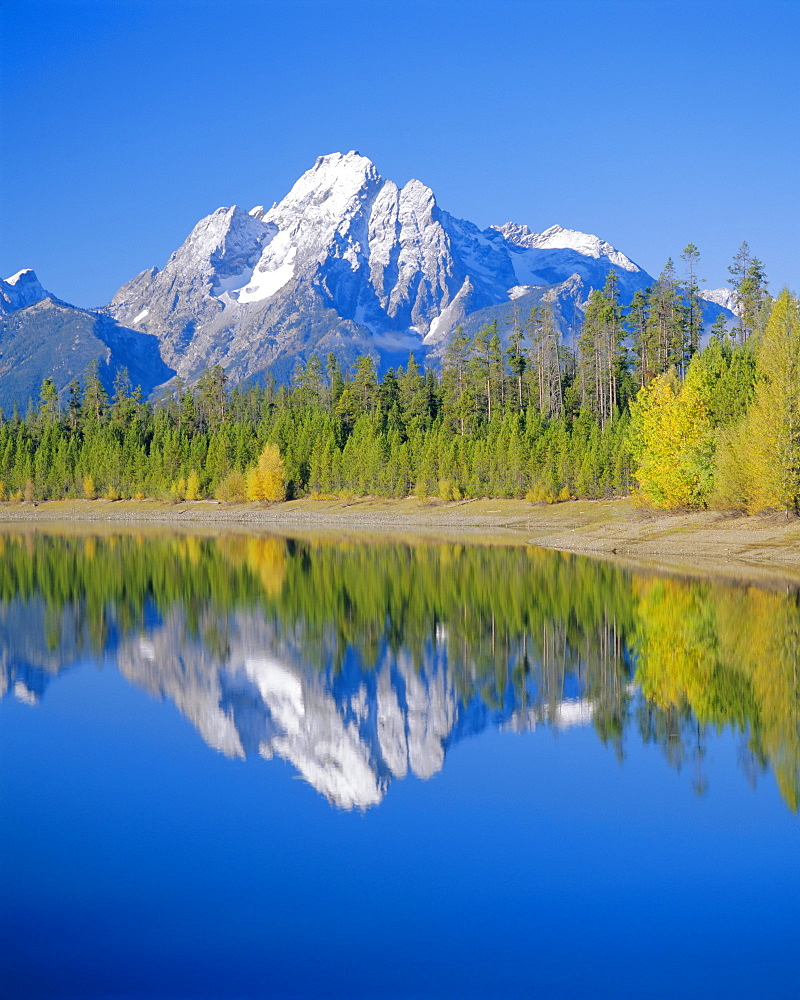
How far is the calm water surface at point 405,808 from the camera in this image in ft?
35.8

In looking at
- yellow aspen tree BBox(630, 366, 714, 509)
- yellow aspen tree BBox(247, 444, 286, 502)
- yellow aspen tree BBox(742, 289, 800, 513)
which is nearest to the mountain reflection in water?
yellow aspen tree BBox(742, 289, 800, 513)

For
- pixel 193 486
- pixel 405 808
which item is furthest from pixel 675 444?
pixel 193 486

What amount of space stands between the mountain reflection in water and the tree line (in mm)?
19780

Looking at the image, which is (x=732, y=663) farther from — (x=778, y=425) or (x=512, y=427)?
(x=512, y=427)

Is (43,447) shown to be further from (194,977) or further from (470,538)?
(194,977)

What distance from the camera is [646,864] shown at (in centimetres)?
1368

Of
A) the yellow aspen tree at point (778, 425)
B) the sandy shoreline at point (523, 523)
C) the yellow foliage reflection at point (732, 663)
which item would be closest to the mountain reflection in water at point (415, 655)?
the yellow foliage reflection at point (732, 663)

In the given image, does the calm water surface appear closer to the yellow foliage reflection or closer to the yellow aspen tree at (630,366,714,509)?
the yellow foliage reflection

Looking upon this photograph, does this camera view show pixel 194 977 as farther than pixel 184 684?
No

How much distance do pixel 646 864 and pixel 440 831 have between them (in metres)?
3.12

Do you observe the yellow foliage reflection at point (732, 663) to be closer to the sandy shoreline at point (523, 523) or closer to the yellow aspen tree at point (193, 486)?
the sandy shoreline at point (523, 523)

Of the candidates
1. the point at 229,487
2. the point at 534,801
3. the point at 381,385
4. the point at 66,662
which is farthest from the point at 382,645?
the point at 381,385

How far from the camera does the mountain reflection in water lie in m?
20.2

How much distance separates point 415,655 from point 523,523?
2564 inches
